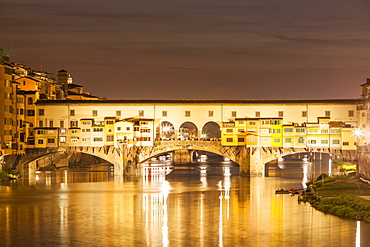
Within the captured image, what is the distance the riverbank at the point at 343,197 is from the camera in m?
34.4

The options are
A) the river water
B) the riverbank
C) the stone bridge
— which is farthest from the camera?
the stone bridge

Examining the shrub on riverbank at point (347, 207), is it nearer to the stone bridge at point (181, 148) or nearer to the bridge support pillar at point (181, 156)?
the stone bridge at point (181, 148)

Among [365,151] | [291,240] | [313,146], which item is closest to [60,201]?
[291,240]

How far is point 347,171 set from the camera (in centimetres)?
5950

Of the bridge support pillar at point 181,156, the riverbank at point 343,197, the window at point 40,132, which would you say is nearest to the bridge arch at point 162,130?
the bridge support pillar at point 181,156

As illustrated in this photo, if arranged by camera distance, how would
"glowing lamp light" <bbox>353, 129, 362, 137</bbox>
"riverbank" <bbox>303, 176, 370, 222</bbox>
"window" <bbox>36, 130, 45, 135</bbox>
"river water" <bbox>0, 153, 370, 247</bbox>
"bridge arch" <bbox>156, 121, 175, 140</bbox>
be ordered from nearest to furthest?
"river water" <bbox>0, 153, 370, 247</bbox> < "riverbank" <bbox>303, 176, 370, 222</bbox> < "glowing lamp light" <bbox>353, 129, 362, 137</bbox> < "window" <bbox>36, 130, 45, 135</bbox> < "bridge arch" <bbox>156, 121, 175, 140</bbox>

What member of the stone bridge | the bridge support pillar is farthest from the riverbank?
the bridge support pillar

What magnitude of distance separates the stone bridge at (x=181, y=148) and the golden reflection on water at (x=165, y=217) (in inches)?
205

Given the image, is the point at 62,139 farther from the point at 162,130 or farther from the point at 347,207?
the point at 347,207

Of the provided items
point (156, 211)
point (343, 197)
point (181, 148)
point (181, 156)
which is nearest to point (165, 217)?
point (156, 211)

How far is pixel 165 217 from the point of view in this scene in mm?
37062

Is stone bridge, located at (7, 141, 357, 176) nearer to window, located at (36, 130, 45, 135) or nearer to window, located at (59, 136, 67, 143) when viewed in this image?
window, located at (59, 136, 67, 143)

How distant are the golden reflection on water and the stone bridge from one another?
205 inches

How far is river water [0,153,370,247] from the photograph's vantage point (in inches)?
1203
